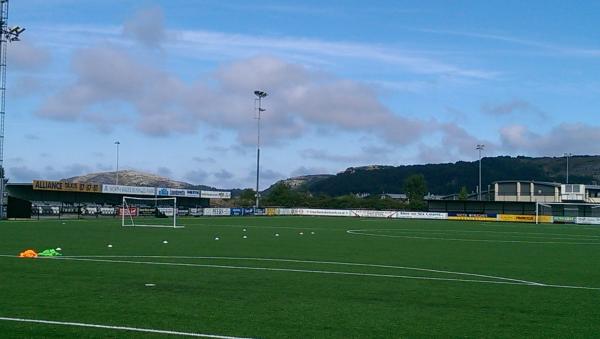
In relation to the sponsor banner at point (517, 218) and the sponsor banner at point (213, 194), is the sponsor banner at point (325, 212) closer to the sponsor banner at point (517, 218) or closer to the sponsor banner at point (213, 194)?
the sponsor banner at point (213, 194)

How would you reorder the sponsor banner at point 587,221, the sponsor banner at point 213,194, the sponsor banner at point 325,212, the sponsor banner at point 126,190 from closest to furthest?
the sponsor banner at point 587,221 < the sponsor banner at point 126,190 < the sponsor banner at point 325,212 < the sponsor banner at point 213,194

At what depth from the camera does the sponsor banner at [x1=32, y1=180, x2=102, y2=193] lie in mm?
78875

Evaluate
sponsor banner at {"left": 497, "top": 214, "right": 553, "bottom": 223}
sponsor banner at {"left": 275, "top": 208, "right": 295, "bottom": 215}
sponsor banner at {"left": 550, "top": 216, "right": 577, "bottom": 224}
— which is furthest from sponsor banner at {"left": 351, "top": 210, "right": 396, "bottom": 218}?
sponsor banner at {"left": 550, "top": 216, "right": 577, "bottom": 224}

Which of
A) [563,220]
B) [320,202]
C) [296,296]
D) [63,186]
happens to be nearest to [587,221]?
[563,220]

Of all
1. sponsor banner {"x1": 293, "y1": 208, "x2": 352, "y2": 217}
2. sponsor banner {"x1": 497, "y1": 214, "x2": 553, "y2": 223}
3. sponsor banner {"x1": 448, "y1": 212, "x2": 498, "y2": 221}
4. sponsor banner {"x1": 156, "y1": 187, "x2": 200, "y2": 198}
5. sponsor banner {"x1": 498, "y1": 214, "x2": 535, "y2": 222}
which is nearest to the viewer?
sponsor banner {"x1": 497, "y1": 214, "x2": 553, "y2": 223}

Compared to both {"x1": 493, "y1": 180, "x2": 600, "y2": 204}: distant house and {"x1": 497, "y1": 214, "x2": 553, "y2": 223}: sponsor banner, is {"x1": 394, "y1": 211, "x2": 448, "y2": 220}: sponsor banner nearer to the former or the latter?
{"x1": 497, "y1": 214, "x2": 553, "y2": 223}: sponsor banner

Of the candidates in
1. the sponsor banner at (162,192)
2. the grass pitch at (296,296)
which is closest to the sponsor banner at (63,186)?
the sponsor banner at (162,192)

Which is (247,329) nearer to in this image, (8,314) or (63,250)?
(8,314)

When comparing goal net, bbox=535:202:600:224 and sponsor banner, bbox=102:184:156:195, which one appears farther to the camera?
goal net, bbox=535:202:600:224

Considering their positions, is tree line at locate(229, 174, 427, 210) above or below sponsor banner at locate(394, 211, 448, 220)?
above

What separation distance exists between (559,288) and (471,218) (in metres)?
76.8

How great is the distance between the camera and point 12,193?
8275cm

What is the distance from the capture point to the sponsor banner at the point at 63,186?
259ft

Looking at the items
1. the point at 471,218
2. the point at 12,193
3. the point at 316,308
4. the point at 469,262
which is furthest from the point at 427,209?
the point at 316,308
